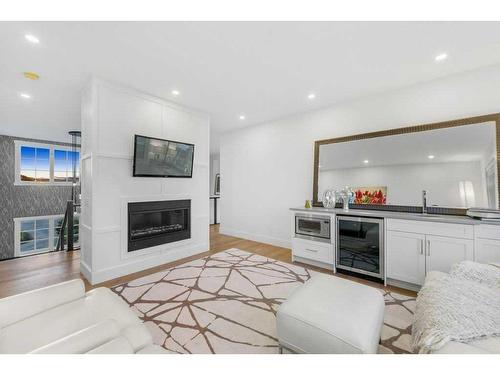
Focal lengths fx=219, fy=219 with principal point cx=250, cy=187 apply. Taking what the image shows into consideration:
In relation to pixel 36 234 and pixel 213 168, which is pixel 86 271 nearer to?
pixel 213 168

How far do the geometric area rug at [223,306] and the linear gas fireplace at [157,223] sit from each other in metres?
0.51

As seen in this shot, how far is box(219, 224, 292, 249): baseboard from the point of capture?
14.1 feet

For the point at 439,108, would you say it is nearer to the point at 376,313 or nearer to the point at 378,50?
the point at 378,50

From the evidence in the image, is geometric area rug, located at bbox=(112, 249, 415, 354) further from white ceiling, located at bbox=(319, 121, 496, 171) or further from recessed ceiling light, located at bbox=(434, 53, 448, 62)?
recessed ceiling light, located at bbox=(434, 53, 448, 62)

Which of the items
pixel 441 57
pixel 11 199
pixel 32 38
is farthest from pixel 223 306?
pixel 11 199

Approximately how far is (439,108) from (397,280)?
2.25 m

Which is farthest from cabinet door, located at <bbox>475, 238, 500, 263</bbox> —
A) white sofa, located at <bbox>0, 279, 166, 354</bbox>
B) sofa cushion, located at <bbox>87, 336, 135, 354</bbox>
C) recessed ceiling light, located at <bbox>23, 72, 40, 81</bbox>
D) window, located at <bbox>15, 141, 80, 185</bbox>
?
window, located at <bbox>15, 141, 80, 185</bbox>

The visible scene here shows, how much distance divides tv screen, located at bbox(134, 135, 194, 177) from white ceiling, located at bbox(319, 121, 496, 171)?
2.34 m

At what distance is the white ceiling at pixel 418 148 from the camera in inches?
102

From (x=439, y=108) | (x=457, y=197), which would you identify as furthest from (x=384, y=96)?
(x=457, y=197)

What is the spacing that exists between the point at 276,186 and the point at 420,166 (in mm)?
2343

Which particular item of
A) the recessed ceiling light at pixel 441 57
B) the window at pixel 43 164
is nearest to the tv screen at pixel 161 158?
the recessed ceiling light at pixel 441 57

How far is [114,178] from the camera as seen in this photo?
2.92 m

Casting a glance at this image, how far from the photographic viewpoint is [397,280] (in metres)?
2.65
